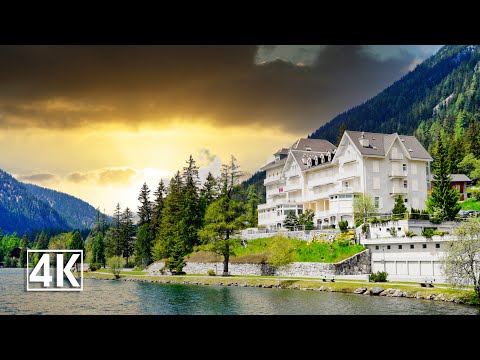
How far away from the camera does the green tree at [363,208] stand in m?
28.7

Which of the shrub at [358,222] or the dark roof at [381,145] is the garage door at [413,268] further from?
the dark roof at [381,145]

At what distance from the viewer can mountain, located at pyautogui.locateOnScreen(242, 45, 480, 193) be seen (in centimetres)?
6431

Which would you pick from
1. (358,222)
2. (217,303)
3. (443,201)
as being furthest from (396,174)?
(217,303)

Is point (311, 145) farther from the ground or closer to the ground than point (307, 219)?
farther from the ground

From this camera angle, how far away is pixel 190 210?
116 feet

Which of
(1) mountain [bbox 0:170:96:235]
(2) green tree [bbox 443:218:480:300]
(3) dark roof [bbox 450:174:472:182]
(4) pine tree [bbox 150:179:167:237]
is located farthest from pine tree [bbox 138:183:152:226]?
(1) mountain [bbox 0:170:96:235]

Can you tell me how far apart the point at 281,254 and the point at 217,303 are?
7.76 metres

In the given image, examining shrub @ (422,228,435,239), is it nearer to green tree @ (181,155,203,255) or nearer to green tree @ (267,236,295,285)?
green tree @ (267,236,295,285)

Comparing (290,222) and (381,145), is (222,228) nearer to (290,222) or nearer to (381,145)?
(290,222)
